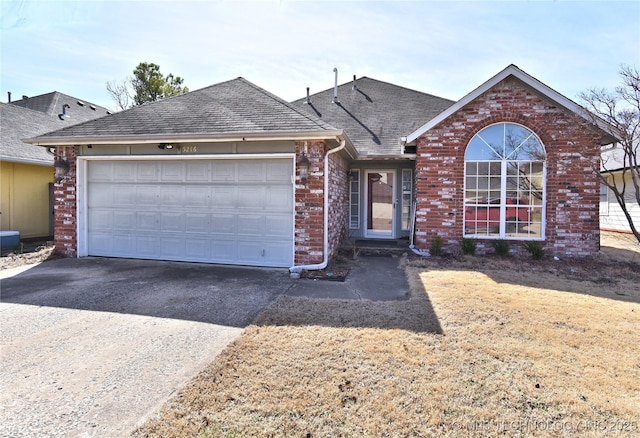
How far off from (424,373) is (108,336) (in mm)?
3514

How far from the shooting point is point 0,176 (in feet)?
34.9

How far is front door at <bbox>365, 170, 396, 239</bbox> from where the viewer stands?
12.0 m

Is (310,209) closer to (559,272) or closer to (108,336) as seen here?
(108,336)

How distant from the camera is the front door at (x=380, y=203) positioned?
12008 mm

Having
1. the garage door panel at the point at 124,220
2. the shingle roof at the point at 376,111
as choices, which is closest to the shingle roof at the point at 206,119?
the garage door panel at the point at 124,220

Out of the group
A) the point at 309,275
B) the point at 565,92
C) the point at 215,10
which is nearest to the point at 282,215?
the point at 309,275

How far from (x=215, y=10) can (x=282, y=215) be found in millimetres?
4276

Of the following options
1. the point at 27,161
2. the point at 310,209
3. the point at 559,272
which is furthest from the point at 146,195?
the point at 559,272

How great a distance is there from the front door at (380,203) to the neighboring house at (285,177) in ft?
6.63

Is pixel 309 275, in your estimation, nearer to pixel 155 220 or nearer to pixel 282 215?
pixel 282 215

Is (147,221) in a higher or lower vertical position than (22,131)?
lower

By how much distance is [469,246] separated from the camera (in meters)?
9.02

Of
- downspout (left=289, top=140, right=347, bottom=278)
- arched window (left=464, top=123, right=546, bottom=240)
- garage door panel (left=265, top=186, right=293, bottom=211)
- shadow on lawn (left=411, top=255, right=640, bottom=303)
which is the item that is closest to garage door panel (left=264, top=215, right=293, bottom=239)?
garage door panel (left=265, top=186, right=293, bottom=211)

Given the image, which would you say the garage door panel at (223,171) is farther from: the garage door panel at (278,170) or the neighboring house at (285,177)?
the garage door panel at (278,170)
